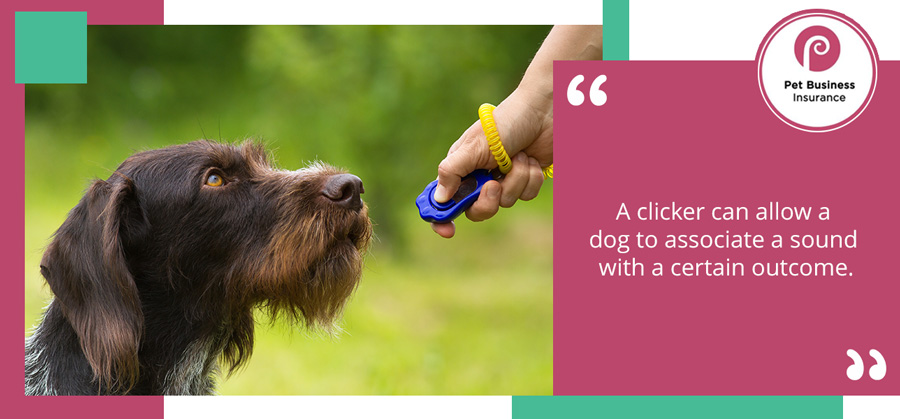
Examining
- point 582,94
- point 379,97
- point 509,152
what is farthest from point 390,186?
point 582,94

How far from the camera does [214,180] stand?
3.70 metres

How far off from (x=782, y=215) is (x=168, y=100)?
12.6 metres

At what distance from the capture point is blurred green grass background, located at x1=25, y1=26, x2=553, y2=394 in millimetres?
6883

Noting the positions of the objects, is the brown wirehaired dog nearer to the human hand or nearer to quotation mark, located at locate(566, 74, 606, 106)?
the human hand

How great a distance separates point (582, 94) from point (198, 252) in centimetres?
174

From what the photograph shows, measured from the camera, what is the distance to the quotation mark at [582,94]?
11.5ft

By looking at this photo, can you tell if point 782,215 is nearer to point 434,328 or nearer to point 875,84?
point 875,84

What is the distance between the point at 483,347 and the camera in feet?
26.9

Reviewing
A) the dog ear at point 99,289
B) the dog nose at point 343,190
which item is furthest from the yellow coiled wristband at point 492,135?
the dog ear at point 99,289

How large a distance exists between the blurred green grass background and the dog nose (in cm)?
234

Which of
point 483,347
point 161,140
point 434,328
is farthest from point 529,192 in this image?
point 161,140

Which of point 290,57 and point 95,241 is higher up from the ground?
point 290,57

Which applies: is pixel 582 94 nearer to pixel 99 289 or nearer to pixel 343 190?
pixel 343 190

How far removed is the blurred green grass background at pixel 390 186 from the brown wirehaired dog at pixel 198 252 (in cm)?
216
